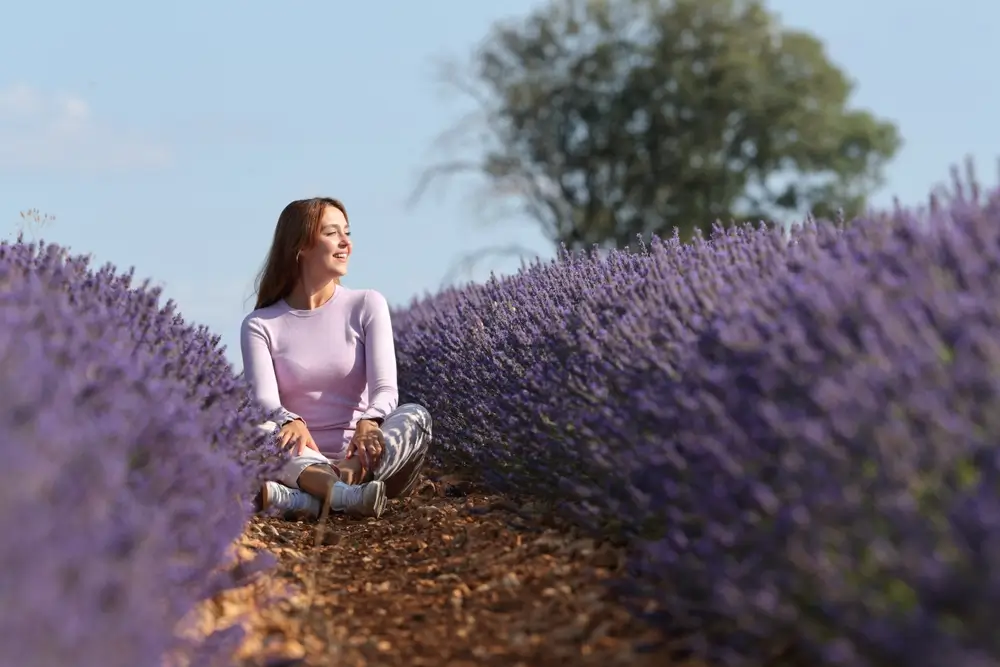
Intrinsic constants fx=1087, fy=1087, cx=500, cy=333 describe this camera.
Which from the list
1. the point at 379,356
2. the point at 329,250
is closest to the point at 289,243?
the point at 329,250

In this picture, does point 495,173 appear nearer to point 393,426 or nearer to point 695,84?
point 695,84

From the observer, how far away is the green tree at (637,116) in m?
21.7

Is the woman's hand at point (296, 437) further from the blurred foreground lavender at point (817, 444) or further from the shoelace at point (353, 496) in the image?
the blurred foreground lavender at point (817, 444)

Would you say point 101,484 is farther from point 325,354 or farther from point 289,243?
point 289,243

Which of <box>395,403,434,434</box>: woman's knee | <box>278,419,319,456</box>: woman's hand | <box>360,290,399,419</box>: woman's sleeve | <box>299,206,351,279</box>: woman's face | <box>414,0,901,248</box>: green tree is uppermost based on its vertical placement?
<box>414,0,901,248</box>: green tree

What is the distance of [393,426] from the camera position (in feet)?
16.5

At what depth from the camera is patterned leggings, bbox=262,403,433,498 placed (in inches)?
196

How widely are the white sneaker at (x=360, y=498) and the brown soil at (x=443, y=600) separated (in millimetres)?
143

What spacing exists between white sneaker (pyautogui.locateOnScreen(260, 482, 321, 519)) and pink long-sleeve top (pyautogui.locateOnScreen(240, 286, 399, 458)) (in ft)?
1.44

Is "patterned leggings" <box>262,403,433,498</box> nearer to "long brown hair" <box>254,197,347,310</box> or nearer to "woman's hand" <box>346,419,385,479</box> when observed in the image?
"woman's hand" <box>346,419,385,479</box>

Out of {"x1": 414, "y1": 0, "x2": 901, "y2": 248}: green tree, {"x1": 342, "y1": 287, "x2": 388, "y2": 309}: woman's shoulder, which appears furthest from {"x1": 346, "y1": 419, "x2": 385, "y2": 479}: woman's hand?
{"x1": 414, "y1": 0, "x2": 901, "y2": 248}: green tree

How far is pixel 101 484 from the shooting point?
2.06 m

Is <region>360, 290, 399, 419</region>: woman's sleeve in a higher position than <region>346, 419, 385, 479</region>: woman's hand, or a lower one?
higher

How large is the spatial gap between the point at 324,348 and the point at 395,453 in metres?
0.77
